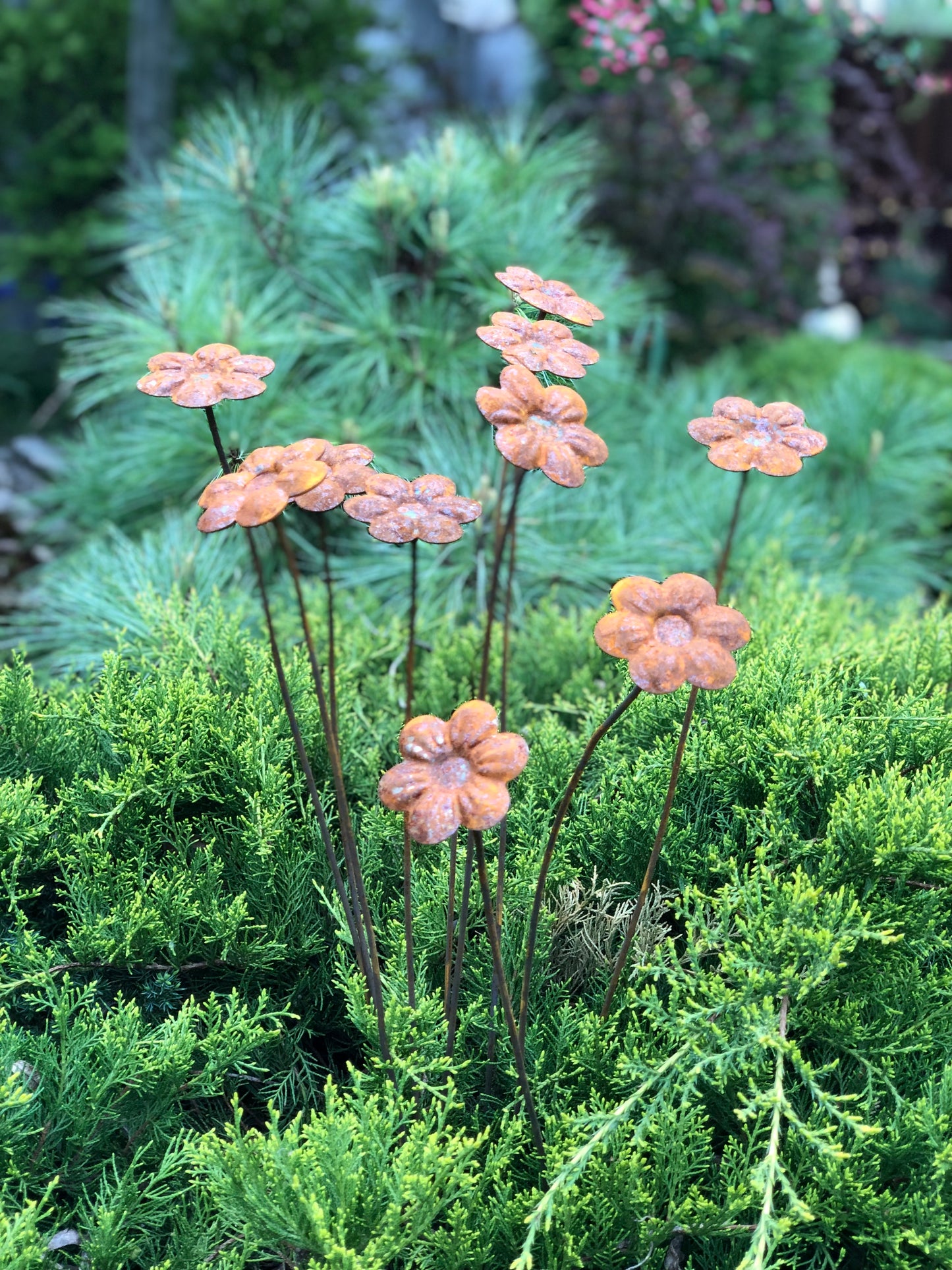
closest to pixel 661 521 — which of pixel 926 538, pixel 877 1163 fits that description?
pixel 926 538

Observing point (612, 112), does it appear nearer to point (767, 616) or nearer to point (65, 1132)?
point (767, 616)

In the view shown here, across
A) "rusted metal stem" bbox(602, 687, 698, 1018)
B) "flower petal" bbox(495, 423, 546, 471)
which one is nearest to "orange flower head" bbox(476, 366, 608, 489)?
"flower petal" bbox(495, 423, 546, 471)

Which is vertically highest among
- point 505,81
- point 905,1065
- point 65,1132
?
point 505,81

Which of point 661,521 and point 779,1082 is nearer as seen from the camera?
point 779,1082

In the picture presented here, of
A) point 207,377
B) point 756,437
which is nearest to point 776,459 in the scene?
point 756,437

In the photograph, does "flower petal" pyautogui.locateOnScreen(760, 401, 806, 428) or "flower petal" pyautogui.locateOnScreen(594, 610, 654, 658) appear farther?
"flower petal" pyautogui.locateOnScreen(760, 401, 806, 428)

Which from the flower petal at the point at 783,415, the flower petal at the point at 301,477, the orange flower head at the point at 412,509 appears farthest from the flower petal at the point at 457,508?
the flower petal at the point at 783,415

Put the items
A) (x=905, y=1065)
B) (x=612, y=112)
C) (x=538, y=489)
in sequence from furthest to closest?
1. (x=612, y=112)
2. (x=538, y=489)
3. (x=905, y=1065)

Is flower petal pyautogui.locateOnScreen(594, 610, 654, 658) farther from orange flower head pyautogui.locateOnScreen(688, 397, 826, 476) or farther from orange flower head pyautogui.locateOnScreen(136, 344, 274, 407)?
orange flower head pyautogui.locateOnScreen(136, 344, 274, 407)

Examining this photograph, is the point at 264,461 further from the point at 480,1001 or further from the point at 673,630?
the point at 480,1001
